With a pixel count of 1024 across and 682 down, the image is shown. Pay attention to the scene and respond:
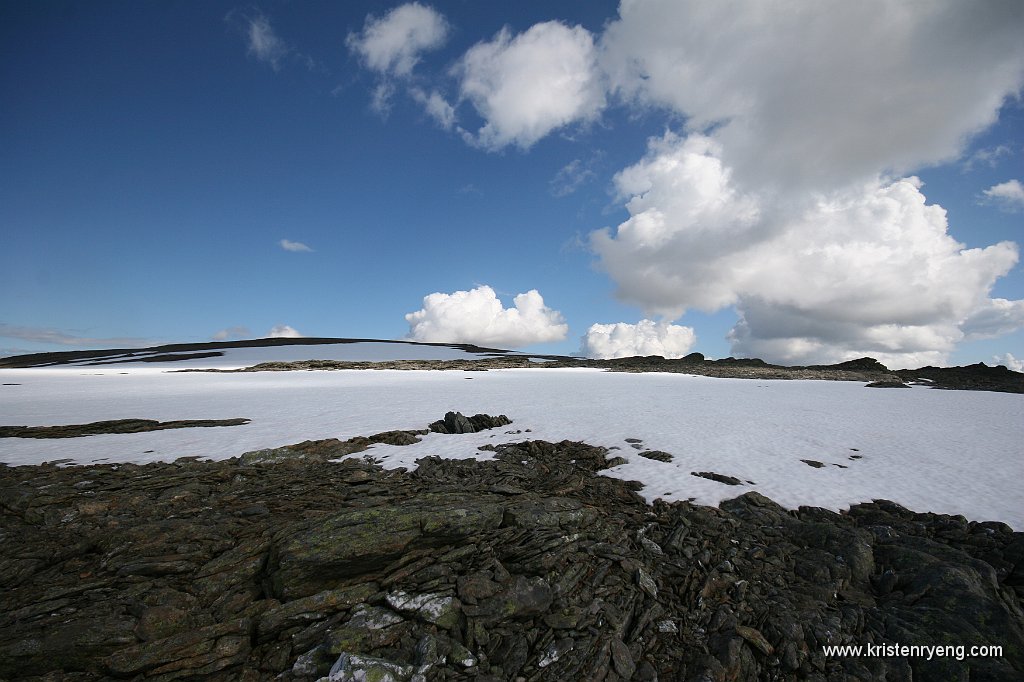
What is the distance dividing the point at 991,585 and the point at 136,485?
67.8ft

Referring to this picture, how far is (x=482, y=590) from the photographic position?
7656mm

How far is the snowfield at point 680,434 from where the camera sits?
42.3ft

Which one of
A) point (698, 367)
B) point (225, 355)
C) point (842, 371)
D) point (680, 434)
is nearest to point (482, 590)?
point (680, 434)

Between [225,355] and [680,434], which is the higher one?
[225,355]

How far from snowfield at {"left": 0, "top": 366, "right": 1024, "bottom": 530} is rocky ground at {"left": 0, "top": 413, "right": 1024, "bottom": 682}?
269 centimetres

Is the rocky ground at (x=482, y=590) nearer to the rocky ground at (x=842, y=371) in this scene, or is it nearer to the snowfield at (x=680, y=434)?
the snowfield at (x=680, y=434)

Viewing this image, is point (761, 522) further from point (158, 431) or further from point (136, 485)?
point (158, 431)

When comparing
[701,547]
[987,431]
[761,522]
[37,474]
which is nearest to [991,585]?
[761,522]

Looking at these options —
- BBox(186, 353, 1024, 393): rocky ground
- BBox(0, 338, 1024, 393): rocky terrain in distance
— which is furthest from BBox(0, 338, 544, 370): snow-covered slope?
BBox(186, 353, 1024, 393): rocky ground

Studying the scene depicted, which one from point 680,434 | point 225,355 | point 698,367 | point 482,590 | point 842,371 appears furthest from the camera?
point 225,355

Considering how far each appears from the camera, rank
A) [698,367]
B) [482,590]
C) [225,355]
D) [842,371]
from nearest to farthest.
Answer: [482,590] → [842,371] → [698,367] → [225,355]

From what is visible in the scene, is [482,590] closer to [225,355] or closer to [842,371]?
[842,371]

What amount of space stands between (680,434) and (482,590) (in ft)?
44.8

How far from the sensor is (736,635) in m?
7.25
